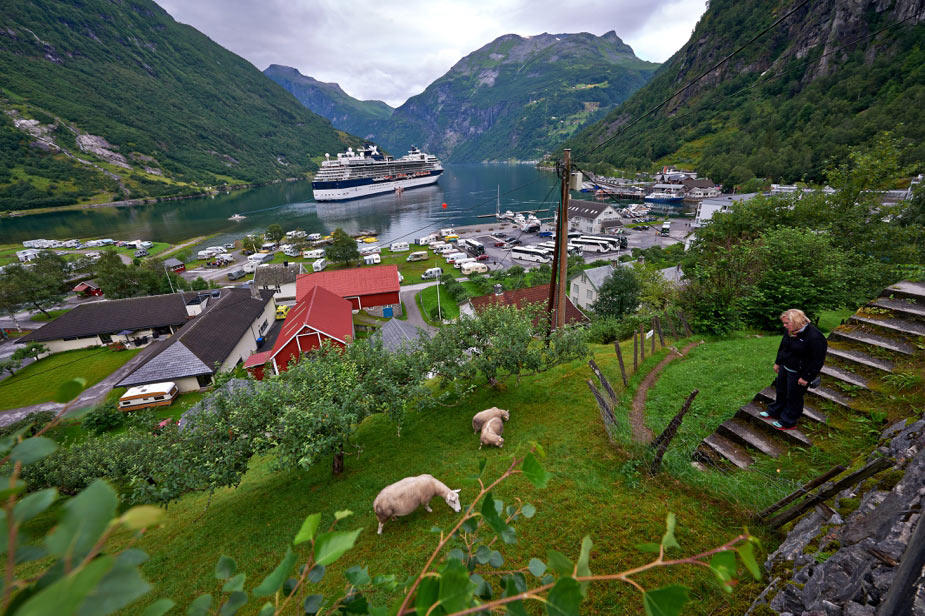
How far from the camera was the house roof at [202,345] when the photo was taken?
69.8ft

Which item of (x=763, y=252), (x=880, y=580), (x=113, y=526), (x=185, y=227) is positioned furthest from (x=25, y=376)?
(x=185, y=227)

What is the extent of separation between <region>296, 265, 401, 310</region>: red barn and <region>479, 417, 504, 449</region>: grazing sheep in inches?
984

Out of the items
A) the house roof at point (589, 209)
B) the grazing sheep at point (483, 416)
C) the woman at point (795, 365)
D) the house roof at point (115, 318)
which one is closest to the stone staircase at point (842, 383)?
the woman at point (795, 365)

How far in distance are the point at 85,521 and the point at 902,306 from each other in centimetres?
1178

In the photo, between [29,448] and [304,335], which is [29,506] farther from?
[304,335]

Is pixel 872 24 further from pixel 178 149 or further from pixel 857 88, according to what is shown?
pixel 178 149

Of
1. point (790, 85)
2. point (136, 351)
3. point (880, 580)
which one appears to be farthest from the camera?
point (790, 85)

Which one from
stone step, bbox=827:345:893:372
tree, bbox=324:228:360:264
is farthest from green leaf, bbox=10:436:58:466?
tree, bbox=324:228:360:264

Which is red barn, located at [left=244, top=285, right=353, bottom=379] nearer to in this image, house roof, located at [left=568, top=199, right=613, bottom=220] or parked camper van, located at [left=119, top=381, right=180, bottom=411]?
parked camper van, located at [left=119, top=381, right=180, bottom=411]

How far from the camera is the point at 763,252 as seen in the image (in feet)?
41.9

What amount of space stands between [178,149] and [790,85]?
218m

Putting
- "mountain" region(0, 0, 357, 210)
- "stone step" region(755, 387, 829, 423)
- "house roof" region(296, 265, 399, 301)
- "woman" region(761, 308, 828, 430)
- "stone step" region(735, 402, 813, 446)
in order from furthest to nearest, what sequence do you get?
"mountain" region(0, 0, 357, 210)
"house roof" region(296, 265, 399, 301)
"stone step" region(755, 387, 829, 423)
"stone step" region(735, 402, 813, 446)
"woman" region(761, 308, 828, 430)

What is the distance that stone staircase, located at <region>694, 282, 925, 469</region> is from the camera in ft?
19.4

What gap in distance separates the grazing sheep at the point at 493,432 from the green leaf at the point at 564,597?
8.08 m
